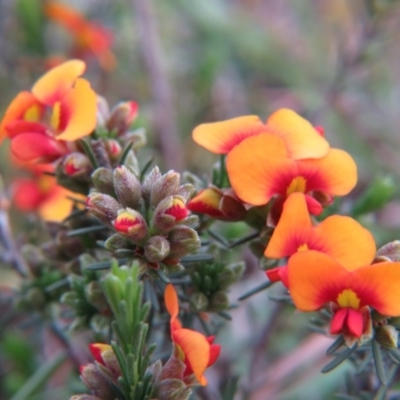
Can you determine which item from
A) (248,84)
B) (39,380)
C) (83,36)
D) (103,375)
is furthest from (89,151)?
(248,84)

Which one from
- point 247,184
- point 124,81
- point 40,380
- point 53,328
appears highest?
point 247,184

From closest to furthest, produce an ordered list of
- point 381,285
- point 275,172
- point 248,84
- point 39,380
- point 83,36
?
1. point 381,285
2. point 275,172
3. point 39,380
4. point 83,36
5. point 248,84

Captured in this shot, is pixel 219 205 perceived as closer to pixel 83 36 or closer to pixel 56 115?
pixel 56 115

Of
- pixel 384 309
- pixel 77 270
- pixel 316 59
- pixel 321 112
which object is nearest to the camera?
pixel 384 309

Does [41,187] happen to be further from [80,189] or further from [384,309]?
[384,309]

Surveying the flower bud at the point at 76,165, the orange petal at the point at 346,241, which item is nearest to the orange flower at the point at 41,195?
the flower bud at the point at 76,165

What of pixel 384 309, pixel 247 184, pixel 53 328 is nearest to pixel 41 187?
pixel 53 328
